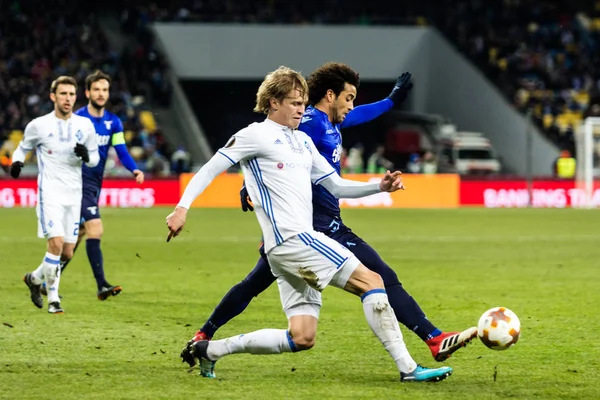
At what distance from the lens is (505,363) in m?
8.00

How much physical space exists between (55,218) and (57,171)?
488mm

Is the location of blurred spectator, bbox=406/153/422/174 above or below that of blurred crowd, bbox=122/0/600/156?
below

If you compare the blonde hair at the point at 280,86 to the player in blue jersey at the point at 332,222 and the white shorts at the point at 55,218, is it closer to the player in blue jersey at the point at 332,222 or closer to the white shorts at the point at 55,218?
the player in blue jersey at the point at 332,222

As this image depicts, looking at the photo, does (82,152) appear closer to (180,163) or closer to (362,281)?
(362,281)

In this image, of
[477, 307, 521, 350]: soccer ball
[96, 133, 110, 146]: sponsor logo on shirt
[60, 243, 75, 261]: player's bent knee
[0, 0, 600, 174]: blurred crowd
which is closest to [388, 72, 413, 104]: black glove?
[477, 307, 521, 350]: soccer ball

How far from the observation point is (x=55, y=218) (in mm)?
10984

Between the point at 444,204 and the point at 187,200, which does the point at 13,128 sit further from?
the point at 187,200

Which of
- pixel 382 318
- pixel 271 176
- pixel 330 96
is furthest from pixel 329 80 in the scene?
pixel 382 318

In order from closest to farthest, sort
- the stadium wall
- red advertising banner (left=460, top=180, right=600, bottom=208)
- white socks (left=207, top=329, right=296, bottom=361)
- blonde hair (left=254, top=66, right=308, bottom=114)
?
blonde hair (left=254, top=66, right=308, bottom=114)
white socks (left=207, top=329, right=296, bottom=361)
red advertising banner (left=460, top=180, right=600, bottom=208)
the stadium wall

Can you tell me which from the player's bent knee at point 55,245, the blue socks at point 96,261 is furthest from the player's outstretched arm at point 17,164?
the blue socks at point 96,261

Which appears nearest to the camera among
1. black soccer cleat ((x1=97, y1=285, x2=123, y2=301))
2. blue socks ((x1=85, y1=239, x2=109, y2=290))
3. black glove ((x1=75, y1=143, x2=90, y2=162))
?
black glove ((x1=75, y1=143, x2=90, y2=162))

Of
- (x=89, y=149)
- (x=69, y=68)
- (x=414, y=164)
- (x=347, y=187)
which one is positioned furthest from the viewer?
(x=414, y=164)

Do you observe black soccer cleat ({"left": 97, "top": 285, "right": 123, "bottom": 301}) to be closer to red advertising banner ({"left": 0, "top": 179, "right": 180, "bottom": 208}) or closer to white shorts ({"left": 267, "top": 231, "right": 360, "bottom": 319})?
white shorts ({"left": 267, "top": 231, "right": 360, "bottom": 319})

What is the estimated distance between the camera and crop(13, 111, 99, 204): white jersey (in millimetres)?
11109
